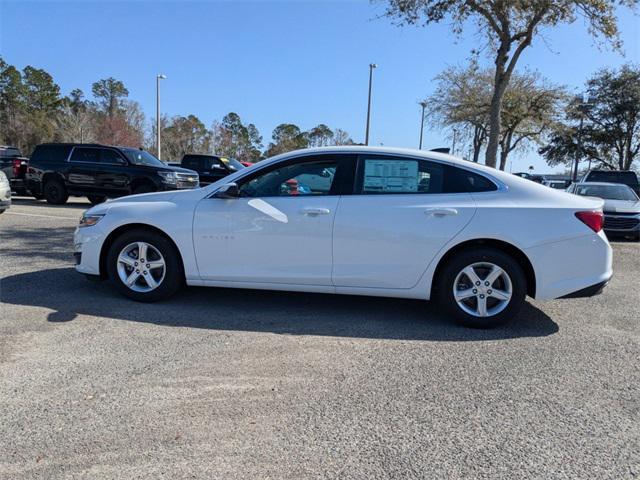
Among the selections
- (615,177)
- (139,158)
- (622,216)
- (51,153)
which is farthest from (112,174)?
(615,177)

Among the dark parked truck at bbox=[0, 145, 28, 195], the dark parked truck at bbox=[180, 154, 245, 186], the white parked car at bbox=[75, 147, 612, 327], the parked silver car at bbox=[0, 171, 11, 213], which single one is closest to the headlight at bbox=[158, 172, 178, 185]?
the parked silver car at bbox=[0, 171, 11, 213]

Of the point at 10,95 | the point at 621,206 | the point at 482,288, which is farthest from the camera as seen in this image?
the point at 10,95

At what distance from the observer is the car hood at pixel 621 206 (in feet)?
38.4

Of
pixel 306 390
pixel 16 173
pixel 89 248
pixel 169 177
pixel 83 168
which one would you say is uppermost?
pixel 83 168

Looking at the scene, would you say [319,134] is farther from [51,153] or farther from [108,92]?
[51,153]

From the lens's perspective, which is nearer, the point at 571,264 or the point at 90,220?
the point at 571,264

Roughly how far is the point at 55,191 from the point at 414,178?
13.9 m

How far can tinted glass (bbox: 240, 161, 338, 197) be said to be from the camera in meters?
4.82

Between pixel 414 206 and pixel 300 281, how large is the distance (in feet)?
4.21

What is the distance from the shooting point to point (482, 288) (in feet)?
15.0

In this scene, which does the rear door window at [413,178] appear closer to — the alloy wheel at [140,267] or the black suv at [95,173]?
the alloy wheel at [140,267]

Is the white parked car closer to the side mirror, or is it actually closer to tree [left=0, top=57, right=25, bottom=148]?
the side mirror

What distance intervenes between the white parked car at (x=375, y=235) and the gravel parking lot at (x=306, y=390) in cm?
36

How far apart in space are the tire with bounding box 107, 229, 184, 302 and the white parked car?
11 millimetres
